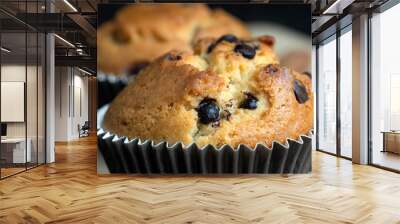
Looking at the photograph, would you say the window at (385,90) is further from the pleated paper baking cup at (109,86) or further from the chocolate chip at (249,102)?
the pleated paper baking cup at (109,86)

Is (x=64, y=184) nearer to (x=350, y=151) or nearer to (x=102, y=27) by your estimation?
(x=102, y=27)

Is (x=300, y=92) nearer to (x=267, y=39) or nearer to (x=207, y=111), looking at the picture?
(x=267, y=39)

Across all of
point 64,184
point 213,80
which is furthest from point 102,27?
point 64,184

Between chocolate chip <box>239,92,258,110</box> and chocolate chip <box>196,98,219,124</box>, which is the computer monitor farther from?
chocolate chip <box>239,92,258,110</box>

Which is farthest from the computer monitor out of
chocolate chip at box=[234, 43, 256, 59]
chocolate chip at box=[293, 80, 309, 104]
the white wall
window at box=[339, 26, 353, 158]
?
the white wall

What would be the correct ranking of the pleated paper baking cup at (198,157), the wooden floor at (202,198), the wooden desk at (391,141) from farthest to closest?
1. the wooden desk at (391,141)
2. the pleated paper baking cup at (198,157)
3. the wooden floor at (202,198)

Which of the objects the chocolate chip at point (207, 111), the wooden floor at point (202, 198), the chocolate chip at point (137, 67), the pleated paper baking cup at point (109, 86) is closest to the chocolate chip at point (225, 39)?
the chocolate chip at point (207, 111)
